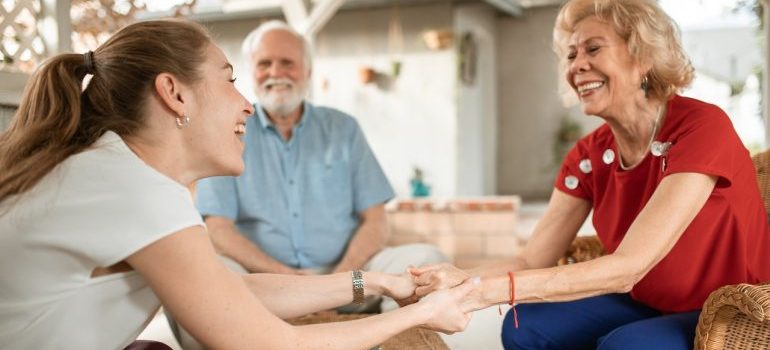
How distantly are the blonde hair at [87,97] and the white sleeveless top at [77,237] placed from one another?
48mm

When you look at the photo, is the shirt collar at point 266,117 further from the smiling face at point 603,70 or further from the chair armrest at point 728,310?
the chair armrest at point 728,310

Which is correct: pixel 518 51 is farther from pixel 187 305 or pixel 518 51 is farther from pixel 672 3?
pixel 187 305

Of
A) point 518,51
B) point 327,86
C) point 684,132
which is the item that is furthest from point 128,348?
point 518,51

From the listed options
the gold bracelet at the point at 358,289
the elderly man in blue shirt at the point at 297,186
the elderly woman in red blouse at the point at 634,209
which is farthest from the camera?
the elderly man in blue shirt at the point at 297,186

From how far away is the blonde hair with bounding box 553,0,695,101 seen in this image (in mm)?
1958

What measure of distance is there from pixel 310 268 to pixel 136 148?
170 cm

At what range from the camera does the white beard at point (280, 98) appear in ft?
10.3

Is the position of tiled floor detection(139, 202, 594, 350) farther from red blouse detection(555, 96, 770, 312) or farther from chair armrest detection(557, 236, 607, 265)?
red blouse detection(555, 96, 770, 312)

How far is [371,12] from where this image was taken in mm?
8883

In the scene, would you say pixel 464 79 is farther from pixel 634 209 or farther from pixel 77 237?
pixel 77 237

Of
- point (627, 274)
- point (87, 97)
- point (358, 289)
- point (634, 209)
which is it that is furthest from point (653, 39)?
point (87, 97)

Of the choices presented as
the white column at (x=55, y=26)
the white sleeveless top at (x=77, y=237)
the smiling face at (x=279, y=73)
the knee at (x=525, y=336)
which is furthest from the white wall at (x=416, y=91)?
the white sleeveless top at (x=77, y=237)

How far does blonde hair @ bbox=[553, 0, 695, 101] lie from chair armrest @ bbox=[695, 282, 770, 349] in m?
0.65

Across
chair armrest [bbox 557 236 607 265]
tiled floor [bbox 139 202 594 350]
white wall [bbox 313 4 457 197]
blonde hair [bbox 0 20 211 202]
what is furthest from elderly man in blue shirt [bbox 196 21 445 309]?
white wall [bbox 313 4 457 197]
